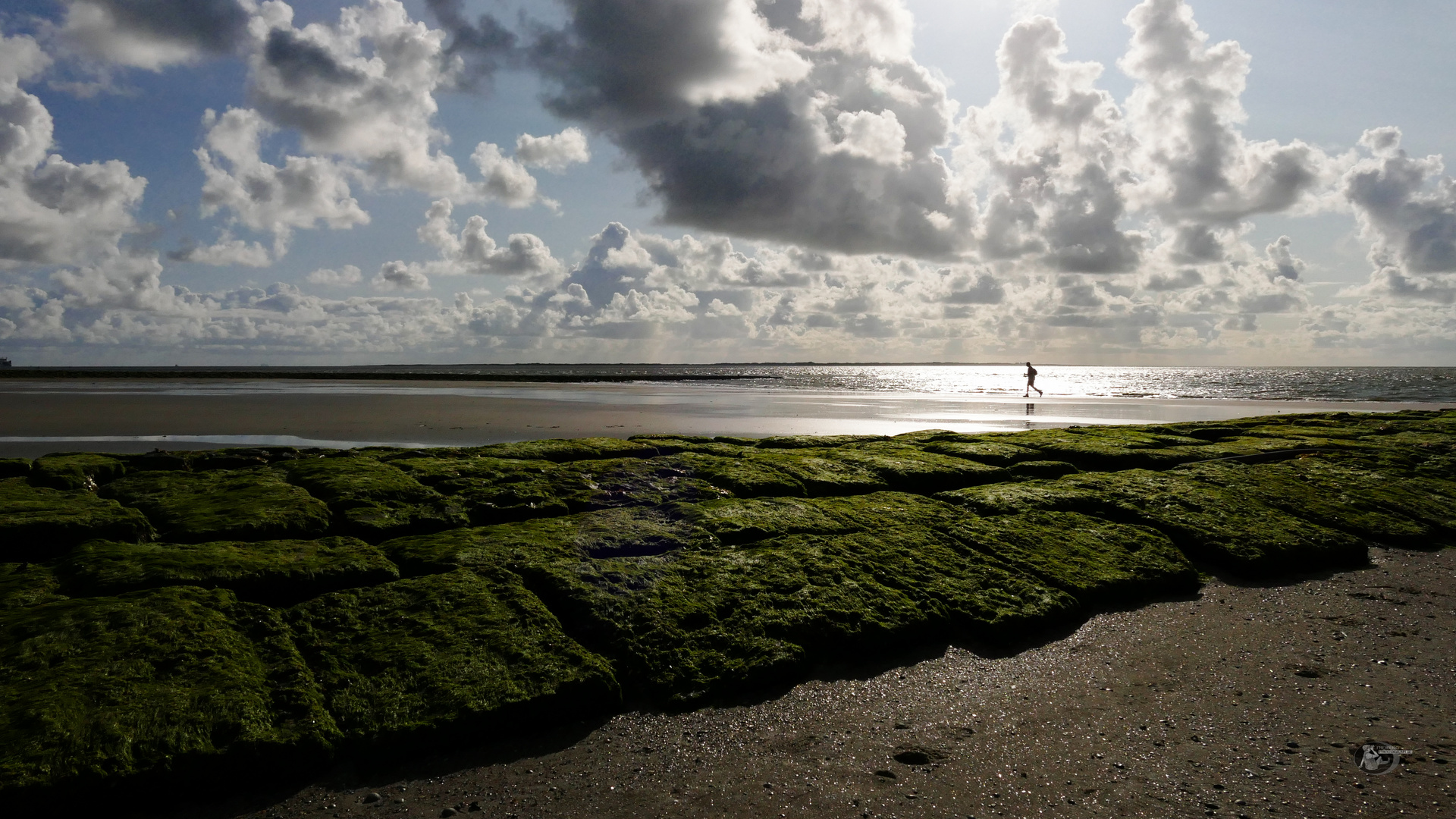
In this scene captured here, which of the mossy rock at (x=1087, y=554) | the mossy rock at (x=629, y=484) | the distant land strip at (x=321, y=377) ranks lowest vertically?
the distant land strip at (x=321, y=377)

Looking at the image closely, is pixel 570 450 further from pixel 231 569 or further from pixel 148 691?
pixel 148 691

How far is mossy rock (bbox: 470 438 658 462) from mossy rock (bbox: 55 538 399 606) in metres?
4.06

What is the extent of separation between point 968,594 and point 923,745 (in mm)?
2136

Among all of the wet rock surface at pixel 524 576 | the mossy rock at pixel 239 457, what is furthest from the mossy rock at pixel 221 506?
the mossy rock at pixel 239 457

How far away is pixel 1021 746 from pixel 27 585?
6601mm

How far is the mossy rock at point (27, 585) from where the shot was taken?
5008 millimetres

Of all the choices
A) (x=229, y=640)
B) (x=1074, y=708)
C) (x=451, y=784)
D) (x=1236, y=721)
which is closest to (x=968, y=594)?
(x=1074, y=708)

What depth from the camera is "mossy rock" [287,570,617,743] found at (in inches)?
177

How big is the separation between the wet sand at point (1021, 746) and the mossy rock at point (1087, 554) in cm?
78

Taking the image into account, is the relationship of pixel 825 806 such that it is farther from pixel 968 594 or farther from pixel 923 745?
pixel 968 594

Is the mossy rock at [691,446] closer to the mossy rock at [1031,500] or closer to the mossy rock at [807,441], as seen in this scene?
the mossy rock at [807,441]

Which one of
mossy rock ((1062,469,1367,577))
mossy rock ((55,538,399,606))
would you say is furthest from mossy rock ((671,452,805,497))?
mossy rock ((55,538,399,606))

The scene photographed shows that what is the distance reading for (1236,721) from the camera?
15.7 ft
